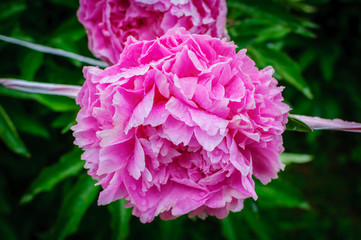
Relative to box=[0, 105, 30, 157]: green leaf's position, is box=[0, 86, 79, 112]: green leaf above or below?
above

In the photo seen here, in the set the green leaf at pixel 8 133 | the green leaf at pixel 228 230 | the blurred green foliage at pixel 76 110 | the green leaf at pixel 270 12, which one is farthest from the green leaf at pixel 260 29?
the green leaf at pixel 8 133

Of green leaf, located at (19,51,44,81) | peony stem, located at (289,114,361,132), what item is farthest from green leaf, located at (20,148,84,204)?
peony stem, located at (289,114,361,132)

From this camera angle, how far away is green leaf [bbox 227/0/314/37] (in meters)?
0.77

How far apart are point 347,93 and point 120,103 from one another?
74.2 inches

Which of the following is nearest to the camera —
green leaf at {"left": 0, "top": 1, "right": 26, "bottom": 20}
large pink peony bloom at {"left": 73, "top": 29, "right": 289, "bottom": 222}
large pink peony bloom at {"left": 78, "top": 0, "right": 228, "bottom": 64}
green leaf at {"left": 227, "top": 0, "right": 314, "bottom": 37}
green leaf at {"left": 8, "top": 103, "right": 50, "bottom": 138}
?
large pink peony bloom at {"left": 73, "top": 29, "right": 289, "bottom": 222}

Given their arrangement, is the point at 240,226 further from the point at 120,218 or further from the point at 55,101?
the point at 55,101

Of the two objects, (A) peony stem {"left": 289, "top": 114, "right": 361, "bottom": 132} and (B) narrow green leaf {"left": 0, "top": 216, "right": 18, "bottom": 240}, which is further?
(B) narrow green leaf {"left": 0, "top": 216, "right": 18, "bottom": 240}

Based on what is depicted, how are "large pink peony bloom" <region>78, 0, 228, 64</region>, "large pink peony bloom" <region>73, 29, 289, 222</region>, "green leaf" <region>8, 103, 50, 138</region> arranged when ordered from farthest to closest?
"green leaf" <region>8, 103, 50, 138</region>
"large pink peony bloom" <region>78, 0, 228, 64</region>
"large pink peony bloom" <region>73, 29, 289, 222</region>

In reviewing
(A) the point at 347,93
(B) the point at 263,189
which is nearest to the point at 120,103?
(B) the point at 263,189

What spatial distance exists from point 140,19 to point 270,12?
13.0 inches

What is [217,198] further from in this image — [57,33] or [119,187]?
[57,33]

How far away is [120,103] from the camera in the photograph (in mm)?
452

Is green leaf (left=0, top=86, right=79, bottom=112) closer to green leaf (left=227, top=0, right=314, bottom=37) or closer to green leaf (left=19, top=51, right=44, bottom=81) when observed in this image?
green leaf (left=19, top=51, right=44, bottom=81)

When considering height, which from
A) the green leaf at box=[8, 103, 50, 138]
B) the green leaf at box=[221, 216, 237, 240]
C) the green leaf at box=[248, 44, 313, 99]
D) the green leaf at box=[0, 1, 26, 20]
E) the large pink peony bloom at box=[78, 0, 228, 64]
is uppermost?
the large pink peony bloom at box=[78, 0, 228, 64]
